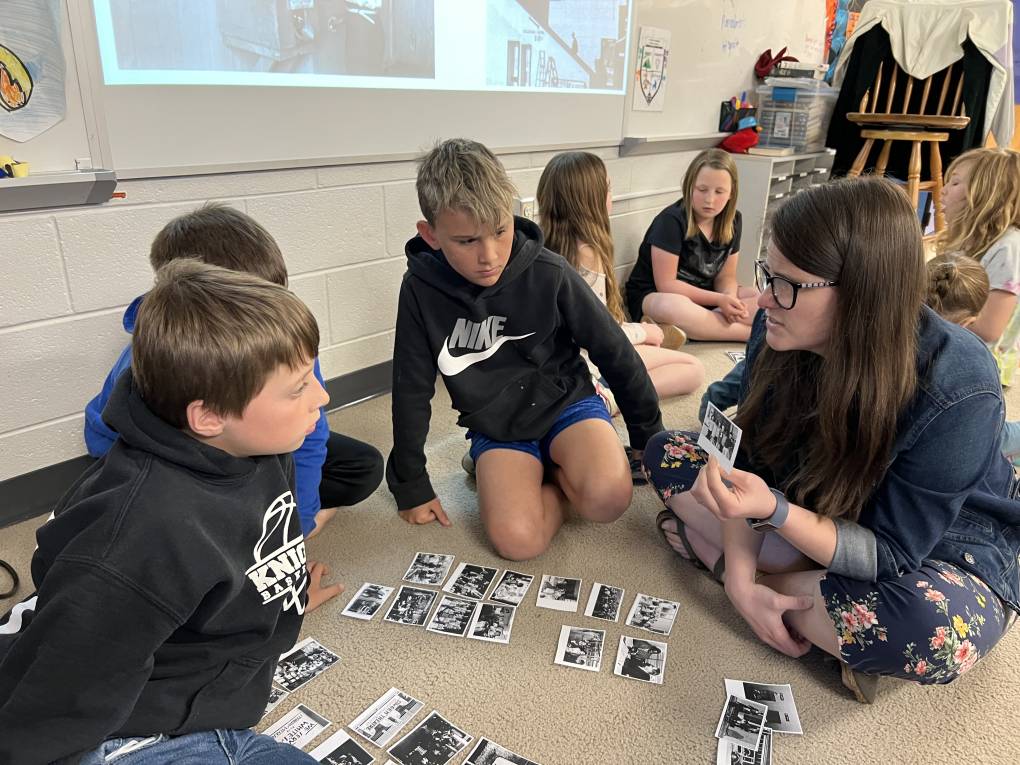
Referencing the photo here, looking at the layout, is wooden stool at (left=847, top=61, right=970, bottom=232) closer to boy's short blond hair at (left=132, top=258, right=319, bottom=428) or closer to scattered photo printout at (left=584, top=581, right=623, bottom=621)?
scattered photo printout at (left=584, top=581, right=623, bottom=621)

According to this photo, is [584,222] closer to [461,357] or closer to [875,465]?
[461,357]

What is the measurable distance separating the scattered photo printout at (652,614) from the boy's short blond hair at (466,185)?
90cm

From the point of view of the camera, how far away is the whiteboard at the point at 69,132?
163 cm

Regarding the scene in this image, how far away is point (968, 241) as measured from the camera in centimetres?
237

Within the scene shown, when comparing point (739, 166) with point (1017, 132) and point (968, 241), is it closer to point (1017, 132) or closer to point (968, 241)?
point (968, 241)

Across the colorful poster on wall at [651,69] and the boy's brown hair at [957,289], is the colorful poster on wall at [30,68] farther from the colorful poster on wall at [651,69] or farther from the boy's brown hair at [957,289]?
the colorful poster on wall at [651,69]

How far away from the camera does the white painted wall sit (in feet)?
5.74

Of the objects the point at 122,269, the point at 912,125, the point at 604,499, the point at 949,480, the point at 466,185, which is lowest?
the point at 604,499

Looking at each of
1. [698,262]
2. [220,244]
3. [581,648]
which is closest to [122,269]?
[220,244]

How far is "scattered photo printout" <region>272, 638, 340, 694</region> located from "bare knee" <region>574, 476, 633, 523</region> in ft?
2.28

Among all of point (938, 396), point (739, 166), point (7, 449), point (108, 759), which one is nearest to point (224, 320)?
point (108, 759)

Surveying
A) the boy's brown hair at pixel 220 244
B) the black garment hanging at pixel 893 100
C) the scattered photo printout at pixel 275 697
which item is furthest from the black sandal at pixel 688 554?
the black garment hanging at pixel 893 100

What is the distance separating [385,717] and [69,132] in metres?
Answer: 1.44

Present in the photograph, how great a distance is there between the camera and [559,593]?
65.5 inches
